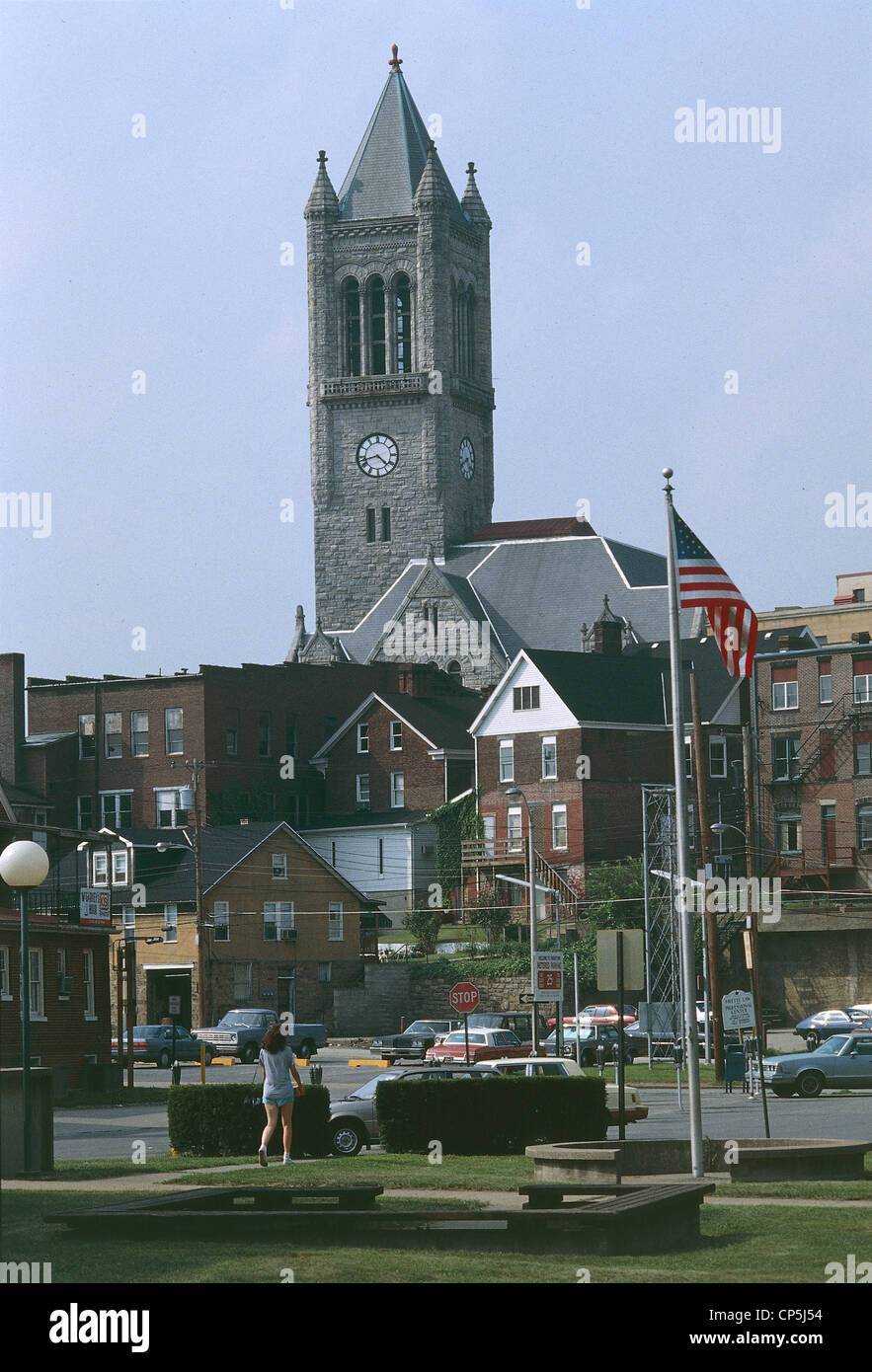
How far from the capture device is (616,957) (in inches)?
904

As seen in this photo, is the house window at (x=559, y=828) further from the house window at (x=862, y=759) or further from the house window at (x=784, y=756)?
the house window at (x=862, y=759)

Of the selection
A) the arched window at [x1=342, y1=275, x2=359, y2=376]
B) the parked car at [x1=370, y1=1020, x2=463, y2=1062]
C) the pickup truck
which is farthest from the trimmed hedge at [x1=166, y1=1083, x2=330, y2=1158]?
the arched window at [x1=342, y1=275, x2=359, y2=376]

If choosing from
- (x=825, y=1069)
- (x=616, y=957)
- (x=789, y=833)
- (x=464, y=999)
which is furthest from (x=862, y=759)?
(x=616, y=957)

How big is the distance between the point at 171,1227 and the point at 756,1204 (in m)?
5.97

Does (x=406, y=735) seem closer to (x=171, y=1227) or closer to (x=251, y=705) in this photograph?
(x=251, y=705)

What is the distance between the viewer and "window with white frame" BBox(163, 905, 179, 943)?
7750 cm

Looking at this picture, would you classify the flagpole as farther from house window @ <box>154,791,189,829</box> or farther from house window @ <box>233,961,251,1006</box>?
house window @ <box>154,791,189,829</box>

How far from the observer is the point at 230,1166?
24.1 m

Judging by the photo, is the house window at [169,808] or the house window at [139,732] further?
the house window at [139,732]

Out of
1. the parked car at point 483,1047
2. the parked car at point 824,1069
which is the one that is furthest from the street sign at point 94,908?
the parked car at point 824,1069

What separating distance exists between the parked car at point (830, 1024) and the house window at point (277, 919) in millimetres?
22565

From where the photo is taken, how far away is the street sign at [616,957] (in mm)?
22641

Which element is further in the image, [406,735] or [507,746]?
[406,735]

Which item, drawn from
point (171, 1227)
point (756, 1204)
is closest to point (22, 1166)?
point (171, 1227)
